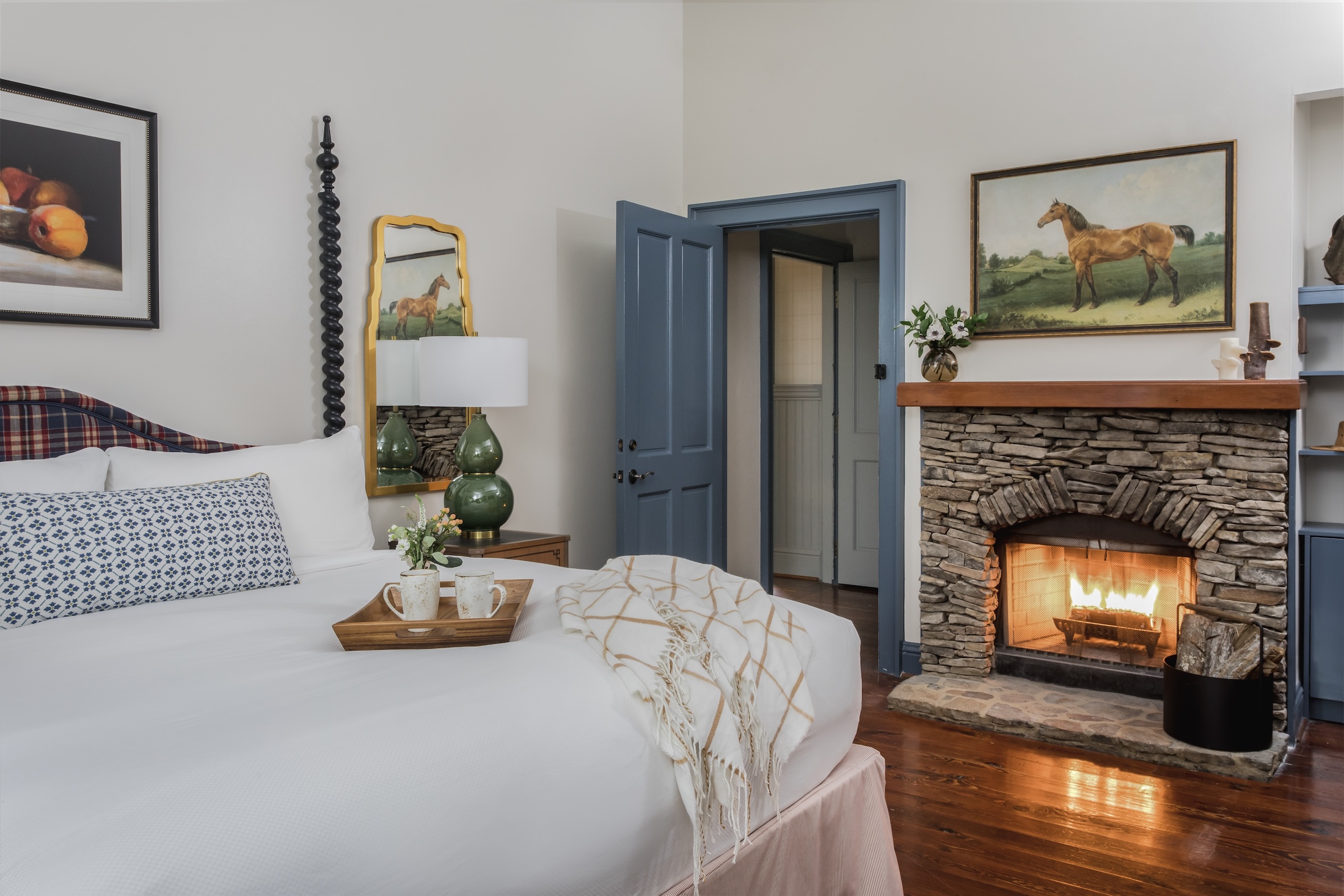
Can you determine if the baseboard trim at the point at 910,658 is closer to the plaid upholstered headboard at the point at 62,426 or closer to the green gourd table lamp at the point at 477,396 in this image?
the green gourd table lamp at the point at 477,396

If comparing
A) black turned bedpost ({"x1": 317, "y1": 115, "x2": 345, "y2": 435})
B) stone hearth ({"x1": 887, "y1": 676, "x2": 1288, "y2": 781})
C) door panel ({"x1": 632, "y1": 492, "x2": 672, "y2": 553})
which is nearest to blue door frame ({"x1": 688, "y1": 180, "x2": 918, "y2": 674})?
stone hearth ({"x1": 887, "y1": 676, "x2": 1288, "y2": 781})

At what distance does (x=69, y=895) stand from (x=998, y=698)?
131 inches

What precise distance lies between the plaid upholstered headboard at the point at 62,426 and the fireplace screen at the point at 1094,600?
3.21m

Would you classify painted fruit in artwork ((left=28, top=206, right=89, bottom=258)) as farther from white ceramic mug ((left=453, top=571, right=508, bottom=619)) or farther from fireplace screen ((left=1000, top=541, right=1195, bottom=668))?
fireplace screen ((left=1000, top=541, right=1195, bottom=668))

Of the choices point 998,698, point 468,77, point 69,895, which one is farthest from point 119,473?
point 998,698

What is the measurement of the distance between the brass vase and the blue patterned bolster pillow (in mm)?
2699

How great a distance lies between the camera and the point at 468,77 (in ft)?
12.4

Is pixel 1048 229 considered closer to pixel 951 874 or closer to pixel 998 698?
pixel 998 698

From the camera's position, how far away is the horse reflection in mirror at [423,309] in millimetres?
3484

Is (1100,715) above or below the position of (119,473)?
below

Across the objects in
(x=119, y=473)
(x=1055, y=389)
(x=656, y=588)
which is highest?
(x=1055, y=389)

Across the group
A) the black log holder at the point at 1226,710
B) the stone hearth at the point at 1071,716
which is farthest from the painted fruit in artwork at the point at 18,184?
the black log holder at the point at 1226,710

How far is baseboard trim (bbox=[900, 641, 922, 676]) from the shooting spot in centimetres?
423

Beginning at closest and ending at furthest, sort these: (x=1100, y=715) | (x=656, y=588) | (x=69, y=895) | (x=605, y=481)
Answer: (x=69, y=895)
(x=656, y=588)
(x=1100, y=715)
(x=605, y=481)
